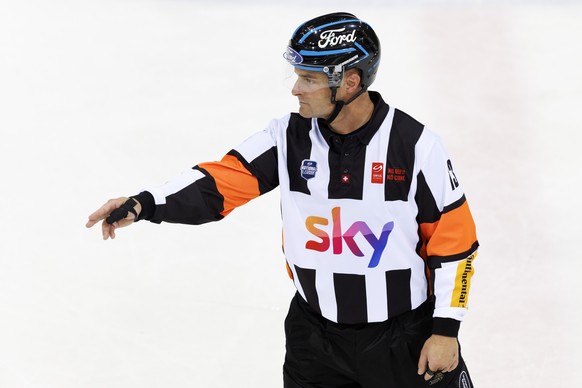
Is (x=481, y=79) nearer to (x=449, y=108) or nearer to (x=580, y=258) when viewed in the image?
(x=449, y=108)

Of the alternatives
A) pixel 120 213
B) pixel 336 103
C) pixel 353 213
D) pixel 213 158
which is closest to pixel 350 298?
pixel 353 213

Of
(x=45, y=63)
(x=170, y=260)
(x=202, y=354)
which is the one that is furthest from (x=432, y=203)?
(x=45, y=63)

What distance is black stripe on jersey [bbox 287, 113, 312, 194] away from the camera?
12.4ft

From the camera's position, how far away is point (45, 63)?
7.59 m

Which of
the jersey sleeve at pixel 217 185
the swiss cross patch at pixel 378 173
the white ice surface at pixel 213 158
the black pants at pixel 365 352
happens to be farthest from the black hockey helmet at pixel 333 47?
the white ice surface at pixel 213 158

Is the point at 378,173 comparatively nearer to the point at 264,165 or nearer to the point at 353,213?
the point at 353,213

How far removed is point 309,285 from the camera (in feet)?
12.7

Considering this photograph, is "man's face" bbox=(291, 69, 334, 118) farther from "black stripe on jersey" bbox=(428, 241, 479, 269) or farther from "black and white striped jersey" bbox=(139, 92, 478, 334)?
"black stripe on jersey" bbox=(428, 241, 479, 269)

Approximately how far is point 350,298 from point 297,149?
542 millimetres

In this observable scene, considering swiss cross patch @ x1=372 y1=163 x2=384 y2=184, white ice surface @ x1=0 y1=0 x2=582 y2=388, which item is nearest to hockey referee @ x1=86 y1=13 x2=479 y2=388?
swiss cross patch @ x1=372 y1=163 x2=384 y2=184

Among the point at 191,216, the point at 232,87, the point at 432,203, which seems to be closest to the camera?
the point at 432,203

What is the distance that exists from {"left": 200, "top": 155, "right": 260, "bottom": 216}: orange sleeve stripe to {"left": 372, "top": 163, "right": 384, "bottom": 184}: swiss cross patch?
459 mm

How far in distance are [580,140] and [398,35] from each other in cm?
169

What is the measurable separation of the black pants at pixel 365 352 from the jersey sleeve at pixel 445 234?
0.48 ft
